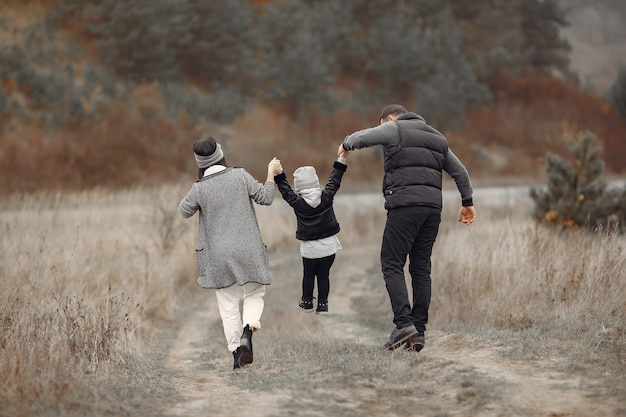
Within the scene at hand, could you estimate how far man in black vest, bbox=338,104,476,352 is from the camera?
6.04m

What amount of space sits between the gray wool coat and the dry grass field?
0.74m

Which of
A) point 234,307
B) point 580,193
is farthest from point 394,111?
point 580,193

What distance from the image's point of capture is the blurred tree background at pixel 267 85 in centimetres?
2891

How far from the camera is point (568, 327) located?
6562 mm

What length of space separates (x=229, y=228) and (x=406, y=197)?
1393mm

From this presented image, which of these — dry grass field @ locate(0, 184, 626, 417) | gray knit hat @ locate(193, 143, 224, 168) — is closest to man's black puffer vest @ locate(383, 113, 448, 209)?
dry grass field @ locate(0, 184, 626, 417)

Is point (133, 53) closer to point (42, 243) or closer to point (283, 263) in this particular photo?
point (283, 263)

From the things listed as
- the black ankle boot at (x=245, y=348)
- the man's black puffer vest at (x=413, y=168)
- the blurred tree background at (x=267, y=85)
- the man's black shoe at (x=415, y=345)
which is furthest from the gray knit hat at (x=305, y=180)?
the blurred tree background at (x=267, y=85)

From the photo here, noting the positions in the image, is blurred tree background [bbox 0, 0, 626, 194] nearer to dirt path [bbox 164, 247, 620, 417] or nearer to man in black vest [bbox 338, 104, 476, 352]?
dirt path [bbox 164, 247, 620, 417]

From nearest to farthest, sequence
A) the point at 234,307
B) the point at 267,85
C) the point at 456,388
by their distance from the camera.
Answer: the point at 456,388
the point at 234,307
the point at 267,85

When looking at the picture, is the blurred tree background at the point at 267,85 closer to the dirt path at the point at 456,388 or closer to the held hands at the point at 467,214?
the dirt path at the point at 456,388

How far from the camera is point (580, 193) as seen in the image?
1271 cm

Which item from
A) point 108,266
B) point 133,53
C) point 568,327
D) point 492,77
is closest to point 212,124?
point 133,53

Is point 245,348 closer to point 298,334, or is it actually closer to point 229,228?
point 229,228
